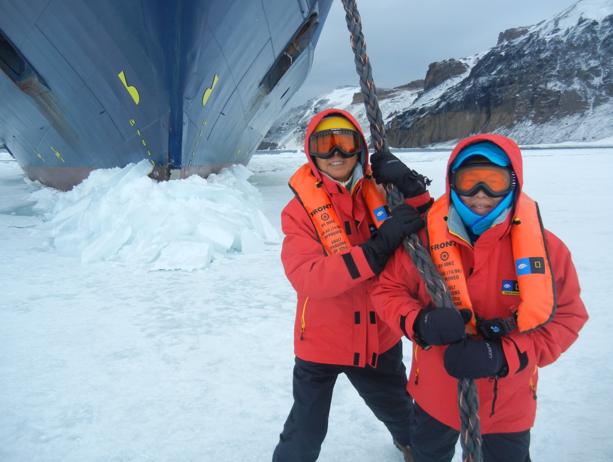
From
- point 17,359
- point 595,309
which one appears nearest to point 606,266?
point 595,309

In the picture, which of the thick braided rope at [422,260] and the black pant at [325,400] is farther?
the black pant at [325,400]

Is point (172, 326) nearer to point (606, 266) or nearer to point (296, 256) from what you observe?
point (296, 256)

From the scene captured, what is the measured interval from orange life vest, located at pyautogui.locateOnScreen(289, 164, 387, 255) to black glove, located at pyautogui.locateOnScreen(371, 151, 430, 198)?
113mm

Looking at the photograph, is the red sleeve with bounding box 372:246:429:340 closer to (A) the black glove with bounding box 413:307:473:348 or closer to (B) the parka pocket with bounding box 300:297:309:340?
(A) the black glove with bounding box 413:307:473:348

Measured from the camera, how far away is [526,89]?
Result: 5494 centimetres

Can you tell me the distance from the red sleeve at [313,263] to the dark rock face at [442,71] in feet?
268

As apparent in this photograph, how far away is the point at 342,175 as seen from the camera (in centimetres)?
140

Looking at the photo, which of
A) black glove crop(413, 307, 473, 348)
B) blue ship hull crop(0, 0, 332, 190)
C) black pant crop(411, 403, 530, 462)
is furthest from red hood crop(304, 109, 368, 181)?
blue ship hull crop(0, 0, 332, 190)

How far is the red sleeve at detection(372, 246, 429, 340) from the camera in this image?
1.20 meters

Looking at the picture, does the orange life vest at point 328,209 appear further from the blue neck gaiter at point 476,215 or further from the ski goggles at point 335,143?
the blue neck gaiter at point 476,215

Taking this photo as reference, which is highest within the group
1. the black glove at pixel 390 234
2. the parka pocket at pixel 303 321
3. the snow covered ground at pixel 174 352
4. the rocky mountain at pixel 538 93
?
the rocky mountain at pixel 538 93

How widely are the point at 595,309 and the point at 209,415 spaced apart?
103 inches

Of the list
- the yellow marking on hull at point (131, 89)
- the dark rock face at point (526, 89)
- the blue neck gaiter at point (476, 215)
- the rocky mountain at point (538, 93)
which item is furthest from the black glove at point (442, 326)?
the dark rock face at point (526, 89)

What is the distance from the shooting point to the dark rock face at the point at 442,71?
239 ft
